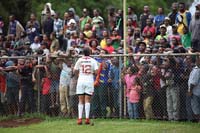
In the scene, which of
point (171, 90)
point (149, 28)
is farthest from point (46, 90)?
point (149, 28)

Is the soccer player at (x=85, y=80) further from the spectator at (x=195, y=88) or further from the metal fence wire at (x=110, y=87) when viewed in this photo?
the spectator at (x=195, y=88)

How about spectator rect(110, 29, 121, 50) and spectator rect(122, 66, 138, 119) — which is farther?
spectator rect(110, 29, 121, 50)

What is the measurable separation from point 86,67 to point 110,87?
140 cm

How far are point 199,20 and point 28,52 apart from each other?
6.02m

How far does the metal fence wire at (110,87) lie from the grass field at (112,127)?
1.47 feet

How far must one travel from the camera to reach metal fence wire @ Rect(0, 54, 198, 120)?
59.6 ft

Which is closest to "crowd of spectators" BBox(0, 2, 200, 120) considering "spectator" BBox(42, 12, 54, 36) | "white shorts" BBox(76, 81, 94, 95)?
"spectator" BBox(42, 12, 54, 36)

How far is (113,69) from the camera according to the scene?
19.0 m

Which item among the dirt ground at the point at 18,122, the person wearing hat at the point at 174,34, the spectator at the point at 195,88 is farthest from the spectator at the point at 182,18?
the dirt ground at the point at 18,122

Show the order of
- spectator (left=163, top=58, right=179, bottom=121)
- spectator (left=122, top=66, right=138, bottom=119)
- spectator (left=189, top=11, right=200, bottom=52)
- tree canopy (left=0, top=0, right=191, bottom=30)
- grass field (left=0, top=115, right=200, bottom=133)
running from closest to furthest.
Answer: grass field (left=0, top=115, right=200, bottom=133)
spectator (left=163, top=58, right=179, bottom=121)
spectator (left=122, top=66, right=138, bottom=119)
spectator (left=189, top=11, right=200, bottom=52)
tree canopy (left=0, top=0, right=191, bottom=30)

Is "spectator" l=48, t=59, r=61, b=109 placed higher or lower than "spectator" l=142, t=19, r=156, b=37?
lower

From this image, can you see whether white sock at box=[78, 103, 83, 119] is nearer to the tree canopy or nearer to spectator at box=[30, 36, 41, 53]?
spectator at box=[30, 36, 41, 53]

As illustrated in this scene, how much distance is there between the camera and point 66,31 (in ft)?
74.5

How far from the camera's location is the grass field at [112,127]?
17219 mm
